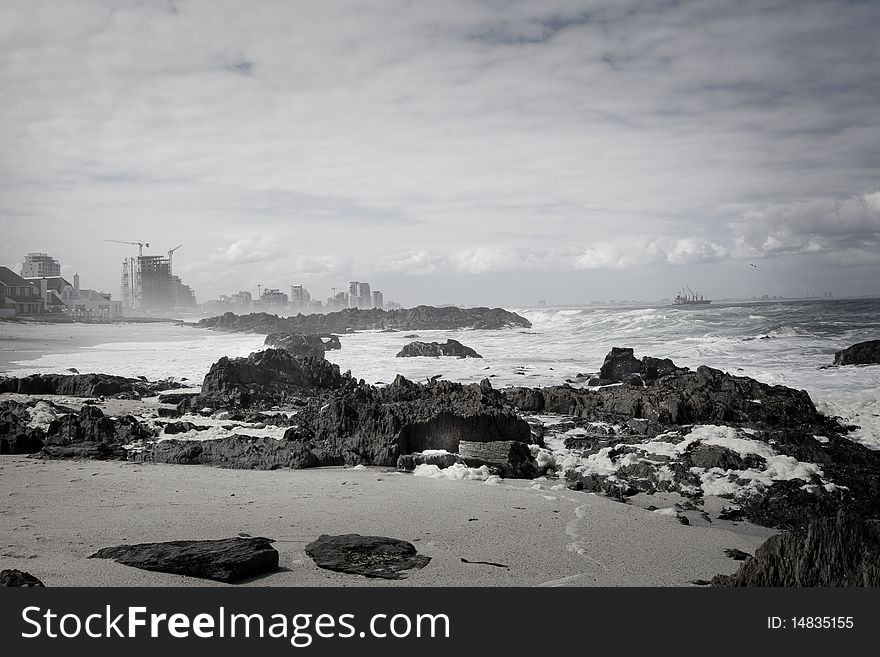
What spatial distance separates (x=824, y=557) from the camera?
2.20m

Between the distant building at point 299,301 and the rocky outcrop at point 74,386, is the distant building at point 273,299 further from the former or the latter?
the rocky outcrop at point 74,386

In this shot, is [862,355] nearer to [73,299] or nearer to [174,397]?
[174,397]

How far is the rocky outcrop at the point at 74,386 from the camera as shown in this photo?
30.3 ft

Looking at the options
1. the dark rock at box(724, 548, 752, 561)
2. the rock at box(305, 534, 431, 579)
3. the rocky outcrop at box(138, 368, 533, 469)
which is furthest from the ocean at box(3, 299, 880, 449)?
the rock at box(305, 534, 431, 579)

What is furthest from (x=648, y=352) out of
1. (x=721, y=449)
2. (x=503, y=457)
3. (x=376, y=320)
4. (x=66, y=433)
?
(x=376, y=320)

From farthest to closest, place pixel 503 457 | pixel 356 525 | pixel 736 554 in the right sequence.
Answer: pixel 503 457, pixel 356 525, pixel 736 554

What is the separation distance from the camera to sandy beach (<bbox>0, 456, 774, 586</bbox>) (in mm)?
2574

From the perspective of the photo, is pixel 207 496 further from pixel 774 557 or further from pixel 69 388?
pixel 69 388

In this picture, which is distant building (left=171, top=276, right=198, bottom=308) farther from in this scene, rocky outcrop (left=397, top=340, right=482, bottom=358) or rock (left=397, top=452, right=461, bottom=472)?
rock (left=397, top=452, right=461, bottom=472)

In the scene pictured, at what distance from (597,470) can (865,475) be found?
1997 millimetres

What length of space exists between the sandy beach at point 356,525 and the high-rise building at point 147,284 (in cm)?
1427

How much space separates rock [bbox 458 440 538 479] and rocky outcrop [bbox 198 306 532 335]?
928 inches

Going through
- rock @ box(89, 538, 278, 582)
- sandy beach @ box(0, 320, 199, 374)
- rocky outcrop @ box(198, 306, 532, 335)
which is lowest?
rock @ box(89, 538, 278, 582)

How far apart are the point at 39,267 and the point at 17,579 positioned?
15.2 meters
